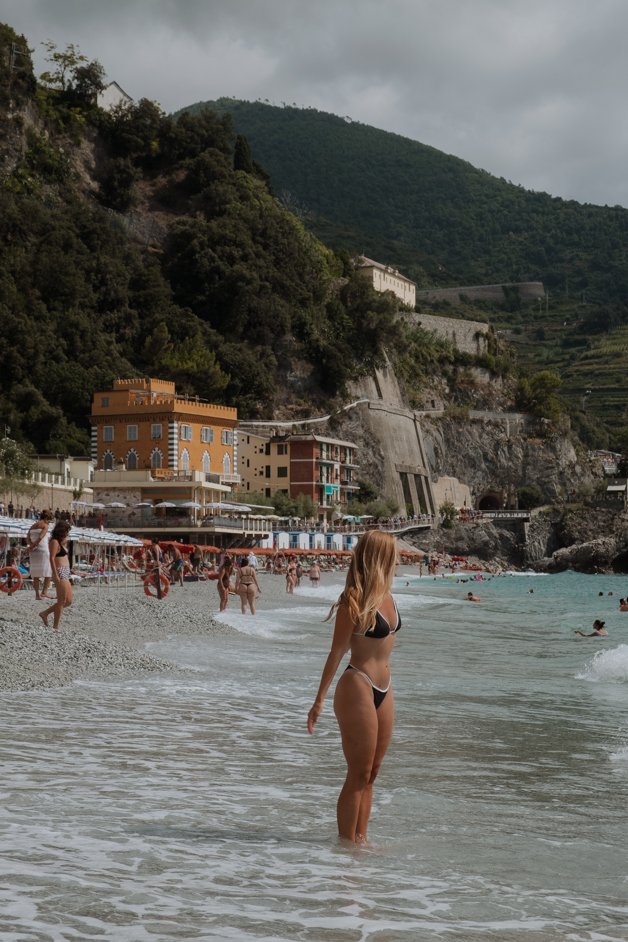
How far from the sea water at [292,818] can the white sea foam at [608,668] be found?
7.14 feet

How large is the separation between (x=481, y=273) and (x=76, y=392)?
424ft

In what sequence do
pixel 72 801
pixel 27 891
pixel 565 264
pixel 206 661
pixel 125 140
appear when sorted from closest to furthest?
pixel 27 891 < pixel 72 801 < pixel 206 661 < pixel 125 140 < pixel 565 264

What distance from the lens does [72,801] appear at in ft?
19.5

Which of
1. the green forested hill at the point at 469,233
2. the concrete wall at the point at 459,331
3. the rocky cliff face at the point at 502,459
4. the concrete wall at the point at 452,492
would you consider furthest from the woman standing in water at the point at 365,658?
the green forested hill at the point at 469,233

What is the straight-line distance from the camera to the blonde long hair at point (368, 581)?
5121 millimetres

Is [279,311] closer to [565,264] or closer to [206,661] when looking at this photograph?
[206,661]

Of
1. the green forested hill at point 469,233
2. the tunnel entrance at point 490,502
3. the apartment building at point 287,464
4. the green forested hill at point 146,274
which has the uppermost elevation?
the green forested hill at point 469,233

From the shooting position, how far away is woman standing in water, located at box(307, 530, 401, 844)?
202 inches

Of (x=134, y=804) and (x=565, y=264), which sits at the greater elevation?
(x=565, y=264)

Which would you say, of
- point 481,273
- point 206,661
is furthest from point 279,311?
point 481,273

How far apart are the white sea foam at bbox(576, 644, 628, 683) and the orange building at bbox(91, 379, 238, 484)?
43.6 m

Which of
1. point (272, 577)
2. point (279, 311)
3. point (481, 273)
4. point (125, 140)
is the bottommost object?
point (272, 577)

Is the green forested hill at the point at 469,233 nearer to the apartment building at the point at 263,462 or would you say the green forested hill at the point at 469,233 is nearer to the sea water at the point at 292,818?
the apartment building at the point at 263,462

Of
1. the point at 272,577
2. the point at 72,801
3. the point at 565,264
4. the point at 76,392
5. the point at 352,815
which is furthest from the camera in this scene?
the point at 565,264
